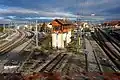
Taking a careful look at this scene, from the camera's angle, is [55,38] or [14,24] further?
[14,24]

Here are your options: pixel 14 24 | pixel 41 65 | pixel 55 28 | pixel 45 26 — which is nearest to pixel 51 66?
pixel 41 65

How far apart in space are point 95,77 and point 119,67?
29.5ft

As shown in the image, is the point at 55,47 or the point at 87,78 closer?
the point at 87,78

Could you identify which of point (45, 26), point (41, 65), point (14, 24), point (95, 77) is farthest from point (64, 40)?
point (14, 24)

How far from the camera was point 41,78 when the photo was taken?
18.4m

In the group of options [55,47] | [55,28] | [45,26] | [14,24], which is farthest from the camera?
[14,24]

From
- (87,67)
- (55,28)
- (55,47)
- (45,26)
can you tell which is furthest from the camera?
(45,26)

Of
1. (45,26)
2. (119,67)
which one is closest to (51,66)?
(119,67)

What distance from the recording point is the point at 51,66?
27766 millimetres

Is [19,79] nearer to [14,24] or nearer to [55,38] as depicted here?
[55,38]

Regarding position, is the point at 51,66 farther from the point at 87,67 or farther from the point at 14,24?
the point at 14,24

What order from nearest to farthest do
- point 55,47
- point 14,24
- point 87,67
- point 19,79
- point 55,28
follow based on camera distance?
point 19,79
point 87,67
point 55,47
point 55,28
point 14,24

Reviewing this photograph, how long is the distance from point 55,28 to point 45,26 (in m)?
48.6

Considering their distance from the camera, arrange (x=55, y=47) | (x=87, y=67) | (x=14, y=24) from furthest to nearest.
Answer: (x=14, y=24)
(x=55, y=47)
(x=87, y=67)
